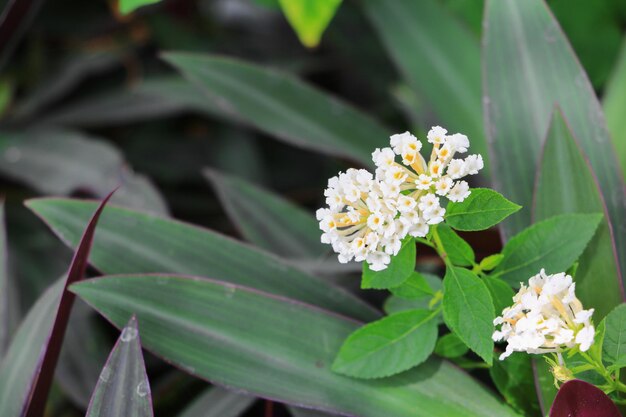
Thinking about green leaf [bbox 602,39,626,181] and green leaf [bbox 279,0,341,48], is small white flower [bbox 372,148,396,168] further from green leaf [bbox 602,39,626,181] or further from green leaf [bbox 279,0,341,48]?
green leaf [bbox 602,39,626,181]

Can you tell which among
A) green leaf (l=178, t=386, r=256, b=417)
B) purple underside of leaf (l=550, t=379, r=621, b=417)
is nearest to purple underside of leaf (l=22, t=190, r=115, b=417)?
green leaf (l=178, t=386, r=256, b=417)

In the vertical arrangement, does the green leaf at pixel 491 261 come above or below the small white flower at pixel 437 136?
below

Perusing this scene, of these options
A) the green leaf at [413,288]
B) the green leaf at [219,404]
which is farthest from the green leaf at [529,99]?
the green leaf at [219,404]

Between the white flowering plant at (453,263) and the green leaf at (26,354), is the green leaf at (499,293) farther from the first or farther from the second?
the green leaf at (26,354)

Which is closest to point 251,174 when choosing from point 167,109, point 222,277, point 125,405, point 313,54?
point 167,109

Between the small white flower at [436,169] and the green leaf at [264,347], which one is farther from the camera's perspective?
the green leaf at [264,347]
